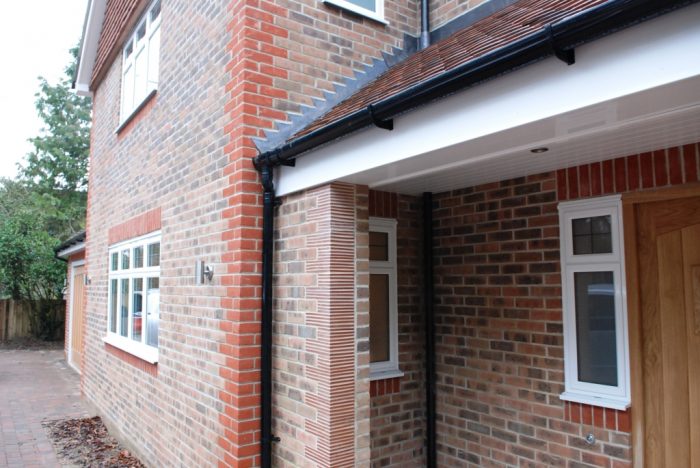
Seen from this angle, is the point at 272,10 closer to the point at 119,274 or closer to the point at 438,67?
the point at 438,67

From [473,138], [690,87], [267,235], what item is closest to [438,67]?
[473,138]

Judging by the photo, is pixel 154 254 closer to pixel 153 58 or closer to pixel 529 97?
pixel 153 58

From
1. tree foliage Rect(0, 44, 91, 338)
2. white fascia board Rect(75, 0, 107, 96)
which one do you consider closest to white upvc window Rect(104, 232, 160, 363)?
white fascia board Rect(75, 0, 107, 96)

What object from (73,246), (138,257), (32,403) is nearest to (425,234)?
(138,257)

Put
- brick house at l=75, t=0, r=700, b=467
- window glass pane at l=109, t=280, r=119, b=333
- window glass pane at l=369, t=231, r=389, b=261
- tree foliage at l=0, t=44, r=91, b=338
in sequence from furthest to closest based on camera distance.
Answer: tree foliage at l=0, t=44, r=91, b=338
window glass pane at l=109, t=280, r=119, b=333
window glass pane at l=369, t=231, r=389, b=261
brick house at l=75, t=0, r=700, b=467

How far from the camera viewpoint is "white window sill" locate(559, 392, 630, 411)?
391 cm

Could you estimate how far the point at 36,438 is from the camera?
7812 mm

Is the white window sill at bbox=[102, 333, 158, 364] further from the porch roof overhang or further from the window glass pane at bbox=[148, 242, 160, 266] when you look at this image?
the porch roof overhang

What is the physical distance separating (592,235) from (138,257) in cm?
578

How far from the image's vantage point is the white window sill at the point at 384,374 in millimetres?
5278

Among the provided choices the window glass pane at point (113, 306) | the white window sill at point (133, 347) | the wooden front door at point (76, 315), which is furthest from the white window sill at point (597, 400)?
the wooden front door at point (76, 315)

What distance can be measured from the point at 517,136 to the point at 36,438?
8.13 m

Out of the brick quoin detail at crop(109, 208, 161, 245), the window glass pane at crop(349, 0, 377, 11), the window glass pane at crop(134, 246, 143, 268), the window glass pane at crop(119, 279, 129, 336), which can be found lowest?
the window glass pane at crop(119, 279, 129, 336)

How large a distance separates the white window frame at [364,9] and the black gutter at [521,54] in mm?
2212
